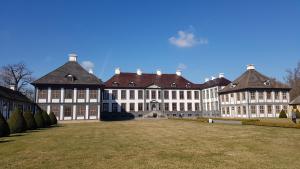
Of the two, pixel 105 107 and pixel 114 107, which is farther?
pixel 114 107

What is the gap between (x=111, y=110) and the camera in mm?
56094

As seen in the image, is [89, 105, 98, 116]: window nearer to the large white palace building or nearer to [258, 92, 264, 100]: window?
the large white palace building

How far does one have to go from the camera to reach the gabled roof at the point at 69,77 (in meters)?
42.7

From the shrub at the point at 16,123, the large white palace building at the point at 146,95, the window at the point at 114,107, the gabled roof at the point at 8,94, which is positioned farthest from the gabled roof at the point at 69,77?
the shrub at the point at 16,123

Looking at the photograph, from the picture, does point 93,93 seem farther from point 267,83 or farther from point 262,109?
point 267,83

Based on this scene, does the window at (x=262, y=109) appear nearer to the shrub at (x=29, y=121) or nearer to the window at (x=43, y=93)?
→ the window at (x=43, y=93)

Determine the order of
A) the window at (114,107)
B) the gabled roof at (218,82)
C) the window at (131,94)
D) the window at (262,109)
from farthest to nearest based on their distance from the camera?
the window at (131,94) < the gabled roof at (218,82) < the window at (114,107) < the window at (262,109)

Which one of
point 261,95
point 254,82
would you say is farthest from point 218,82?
point 261,95

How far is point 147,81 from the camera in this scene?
60375 mm

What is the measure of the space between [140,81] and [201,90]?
15.5m

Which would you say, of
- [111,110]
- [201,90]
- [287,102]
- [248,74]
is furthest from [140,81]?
[287,102]

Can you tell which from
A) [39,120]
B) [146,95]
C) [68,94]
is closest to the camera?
[39,120]

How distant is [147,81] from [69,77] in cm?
2153

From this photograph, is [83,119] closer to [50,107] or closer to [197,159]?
[50,107]
